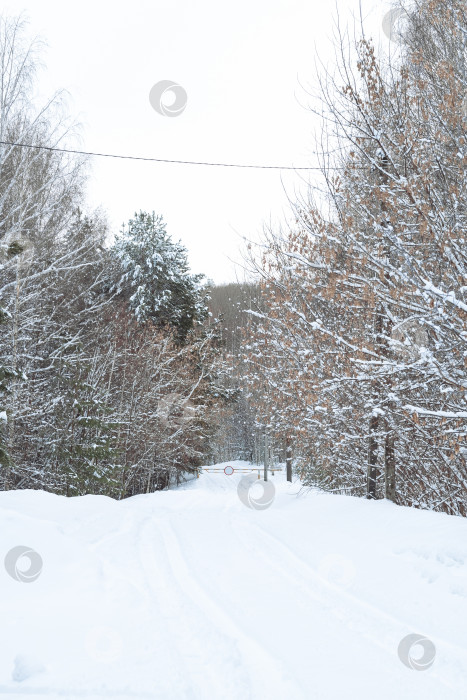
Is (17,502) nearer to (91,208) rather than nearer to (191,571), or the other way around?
(191,571)

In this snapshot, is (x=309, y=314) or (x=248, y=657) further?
(x=309, y=314)

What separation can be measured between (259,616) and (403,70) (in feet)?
23.1

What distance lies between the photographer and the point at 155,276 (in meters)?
26.6

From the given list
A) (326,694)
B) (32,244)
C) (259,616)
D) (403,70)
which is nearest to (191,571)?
(259,616)

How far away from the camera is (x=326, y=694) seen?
3.24 meters

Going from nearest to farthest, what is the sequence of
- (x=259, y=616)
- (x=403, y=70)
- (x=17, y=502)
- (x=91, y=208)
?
(x=259, y=616) → (x=403, y=70) → (x=17, y=502) → (x=91, y=208)

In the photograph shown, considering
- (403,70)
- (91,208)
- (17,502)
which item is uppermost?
(91,208)

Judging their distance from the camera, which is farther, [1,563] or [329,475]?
[329,475]
